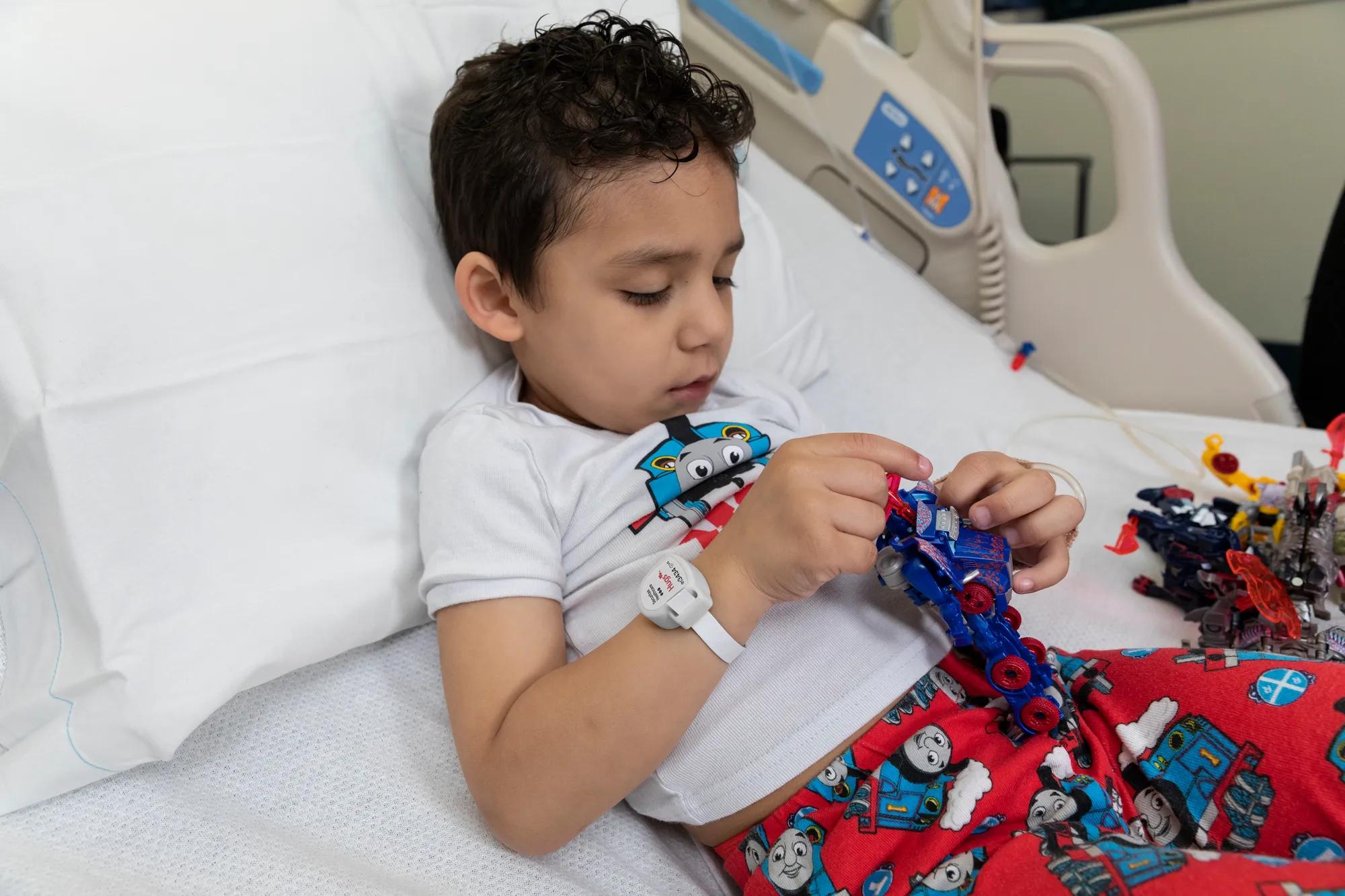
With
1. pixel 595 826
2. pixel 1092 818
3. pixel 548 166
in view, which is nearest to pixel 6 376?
pixel 548 166

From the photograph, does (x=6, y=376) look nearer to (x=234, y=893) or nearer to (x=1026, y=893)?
(x=234, y=893)

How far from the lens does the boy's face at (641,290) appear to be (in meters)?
0.86

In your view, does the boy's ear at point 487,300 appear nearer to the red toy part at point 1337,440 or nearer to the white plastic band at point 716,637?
the white plastic band at point 716,637

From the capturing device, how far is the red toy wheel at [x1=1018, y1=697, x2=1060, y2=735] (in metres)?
0.78

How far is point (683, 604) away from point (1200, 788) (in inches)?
18.0

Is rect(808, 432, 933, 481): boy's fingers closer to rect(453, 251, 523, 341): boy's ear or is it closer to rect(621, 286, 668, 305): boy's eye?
rect(621, 286, 668, 305): boy's eye

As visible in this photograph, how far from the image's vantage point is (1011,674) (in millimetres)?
784

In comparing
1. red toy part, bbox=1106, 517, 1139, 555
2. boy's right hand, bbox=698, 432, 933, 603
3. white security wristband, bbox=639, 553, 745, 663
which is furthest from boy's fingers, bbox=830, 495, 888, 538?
red toy part, bbox=1106, 517, 1139, 555

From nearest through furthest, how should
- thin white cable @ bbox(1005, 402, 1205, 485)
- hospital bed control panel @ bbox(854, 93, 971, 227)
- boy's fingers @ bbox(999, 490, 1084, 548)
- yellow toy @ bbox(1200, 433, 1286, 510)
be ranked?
boy's fingers @ bbox(999, 490, 1084, 548) → yellow toy @ bbox(1200, 433, 1286, 510) → thin white cable @ bbox(1005, 402, 1205, 485) → hospital bed control panel @ bbox(854, 93, 971, 227)

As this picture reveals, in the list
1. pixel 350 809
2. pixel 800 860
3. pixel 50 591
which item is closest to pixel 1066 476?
pixel 800 860

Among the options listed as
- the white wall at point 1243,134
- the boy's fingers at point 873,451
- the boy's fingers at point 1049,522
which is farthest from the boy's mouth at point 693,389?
the white wall at point 1243,134

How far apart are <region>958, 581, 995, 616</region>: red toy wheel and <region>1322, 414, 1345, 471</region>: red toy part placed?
1.84ft

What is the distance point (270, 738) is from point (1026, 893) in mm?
653

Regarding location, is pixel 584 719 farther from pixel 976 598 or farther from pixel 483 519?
pixel 976 598
